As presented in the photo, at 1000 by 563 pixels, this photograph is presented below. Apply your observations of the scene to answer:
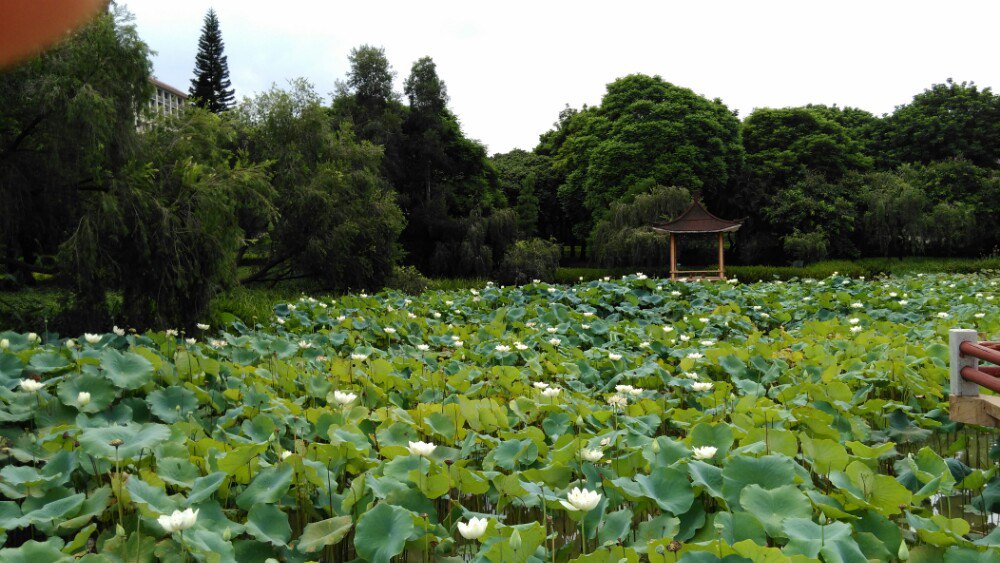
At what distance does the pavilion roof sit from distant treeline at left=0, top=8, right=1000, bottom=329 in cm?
185

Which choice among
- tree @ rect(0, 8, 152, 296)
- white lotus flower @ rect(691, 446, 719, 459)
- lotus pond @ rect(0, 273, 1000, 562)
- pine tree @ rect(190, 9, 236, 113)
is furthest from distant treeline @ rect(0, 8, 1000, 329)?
pine tree @ rect(190, 9, 236, 113)

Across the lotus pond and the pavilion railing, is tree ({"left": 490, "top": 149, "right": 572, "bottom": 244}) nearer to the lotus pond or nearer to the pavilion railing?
the lotus pond

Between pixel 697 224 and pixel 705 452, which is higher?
pixel 697 224

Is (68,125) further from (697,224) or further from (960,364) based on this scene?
(697,224)

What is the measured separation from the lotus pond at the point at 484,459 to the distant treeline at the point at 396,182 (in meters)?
3.15

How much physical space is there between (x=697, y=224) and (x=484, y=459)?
1486 centimetres

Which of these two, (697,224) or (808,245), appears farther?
(808,245)

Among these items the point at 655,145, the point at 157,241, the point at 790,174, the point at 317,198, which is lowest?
the point at 157,241

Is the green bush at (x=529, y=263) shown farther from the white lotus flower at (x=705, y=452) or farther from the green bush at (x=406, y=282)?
the white lotus flower at (x=705, y=452)

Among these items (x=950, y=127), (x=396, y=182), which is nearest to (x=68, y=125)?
(x=396, y=182)

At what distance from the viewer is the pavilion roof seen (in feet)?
51.4

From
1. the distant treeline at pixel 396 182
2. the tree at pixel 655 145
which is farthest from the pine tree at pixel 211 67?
the tree at pixel 655 145

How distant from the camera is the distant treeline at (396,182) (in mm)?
6398

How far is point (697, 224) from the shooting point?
626 inches
